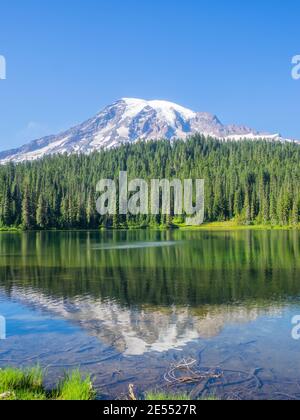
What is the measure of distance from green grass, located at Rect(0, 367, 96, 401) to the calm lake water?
1763 mm

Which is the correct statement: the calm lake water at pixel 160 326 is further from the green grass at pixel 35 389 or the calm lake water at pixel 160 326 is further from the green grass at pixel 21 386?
the green grass at pixel 21 386

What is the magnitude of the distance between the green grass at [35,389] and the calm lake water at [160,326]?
5.78ft

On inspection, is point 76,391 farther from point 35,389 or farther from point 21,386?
point 21,386

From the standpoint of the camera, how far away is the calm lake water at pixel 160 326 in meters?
19.6

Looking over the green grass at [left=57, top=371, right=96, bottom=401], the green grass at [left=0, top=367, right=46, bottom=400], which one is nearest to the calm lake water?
the green grass at [left=57, top=371, right=96, bottom=401]

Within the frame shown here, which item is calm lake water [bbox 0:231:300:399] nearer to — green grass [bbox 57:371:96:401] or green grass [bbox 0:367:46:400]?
green grass [bbox 57:371:96:401]

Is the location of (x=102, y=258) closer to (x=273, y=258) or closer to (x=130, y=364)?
(x=273, y=258)

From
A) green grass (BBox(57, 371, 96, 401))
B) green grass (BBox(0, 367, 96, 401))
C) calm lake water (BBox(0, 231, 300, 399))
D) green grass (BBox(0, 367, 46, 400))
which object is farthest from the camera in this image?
calm lake water (BBox(0, 231, 300, 399))

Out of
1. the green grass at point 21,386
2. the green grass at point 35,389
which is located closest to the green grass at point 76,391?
the green grass at point 35,389

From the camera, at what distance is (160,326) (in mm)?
28828

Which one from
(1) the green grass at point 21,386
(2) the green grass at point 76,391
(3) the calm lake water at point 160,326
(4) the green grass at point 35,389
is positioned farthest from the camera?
(3) the calm lake water at point 160,326

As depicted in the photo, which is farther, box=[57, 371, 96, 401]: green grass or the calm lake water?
the calm lake water

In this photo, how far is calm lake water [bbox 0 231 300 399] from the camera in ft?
64.2
